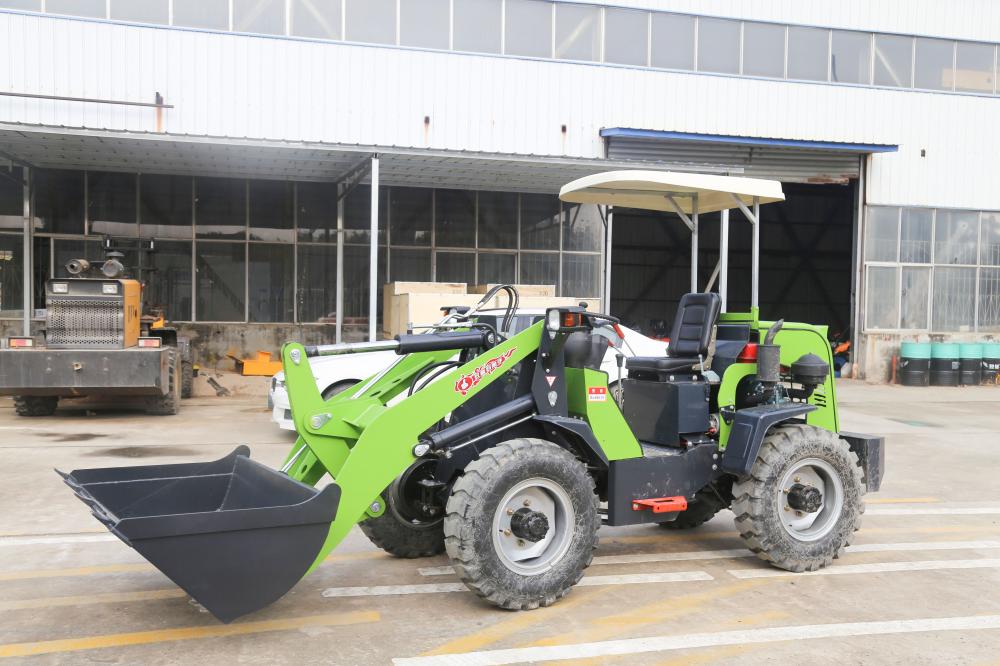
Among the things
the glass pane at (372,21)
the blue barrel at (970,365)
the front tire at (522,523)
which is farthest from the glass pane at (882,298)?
the front tire at (522,523)

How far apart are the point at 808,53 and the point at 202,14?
41.8 ft

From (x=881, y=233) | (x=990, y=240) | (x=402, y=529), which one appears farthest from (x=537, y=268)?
(x=402, y=529)

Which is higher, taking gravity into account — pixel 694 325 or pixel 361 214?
pixel 361 214

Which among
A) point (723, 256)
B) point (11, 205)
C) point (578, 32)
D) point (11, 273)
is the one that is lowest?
point (11, 273)

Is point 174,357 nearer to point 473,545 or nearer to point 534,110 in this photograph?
point 534,110

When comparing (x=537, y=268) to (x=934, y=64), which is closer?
(x=537, y=268)

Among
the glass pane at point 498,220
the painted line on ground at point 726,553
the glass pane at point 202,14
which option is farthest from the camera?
the glass pane at point 498,220

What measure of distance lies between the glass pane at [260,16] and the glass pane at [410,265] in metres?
5.02

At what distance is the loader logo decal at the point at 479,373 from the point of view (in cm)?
498

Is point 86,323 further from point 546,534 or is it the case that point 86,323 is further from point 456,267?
point 546,534

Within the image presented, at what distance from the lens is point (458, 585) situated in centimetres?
534

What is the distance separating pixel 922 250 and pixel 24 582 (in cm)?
2048

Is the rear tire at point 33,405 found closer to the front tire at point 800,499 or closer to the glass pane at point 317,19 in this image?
the glass pane at point 317,19

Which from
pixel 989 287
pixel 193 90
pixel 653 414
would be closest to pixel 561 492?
pixel 653 414
